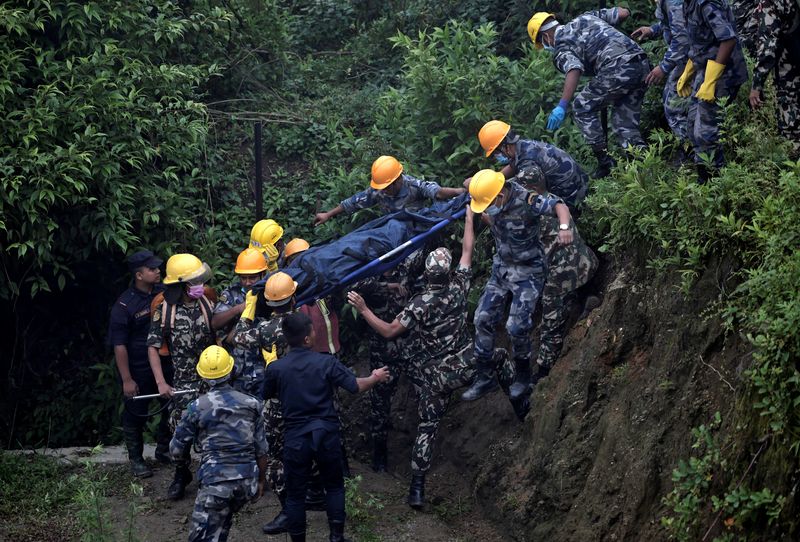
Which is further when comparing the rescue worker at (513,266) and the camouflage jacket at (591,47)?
the camouflage jacket at (591,47)

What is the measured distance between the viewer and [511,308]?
805 centimetres

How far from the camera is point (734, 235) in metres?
5.86

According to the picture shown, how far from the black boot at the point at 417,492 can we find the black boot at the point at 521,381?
1.05 metres

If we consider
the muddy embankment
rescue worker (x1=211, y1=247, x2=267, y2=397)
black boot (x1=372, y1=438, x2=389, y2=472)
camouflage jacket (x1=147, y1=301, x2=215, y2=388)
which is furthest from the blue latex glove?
camouflage jacket (x1=147, y1=301, x2=215, y2=388)

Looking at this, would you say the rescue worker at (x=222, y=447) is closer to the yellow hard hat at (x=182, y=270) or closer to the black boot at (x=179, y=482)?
the black boot at (x=179, y=482)

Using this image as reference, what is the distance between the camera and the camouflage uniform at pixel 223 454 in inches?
267

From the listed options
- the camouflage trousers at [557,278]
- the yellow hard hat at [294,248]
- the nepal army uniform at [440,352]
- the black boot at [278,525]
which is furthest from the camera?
the yellow hard hat at [294,248]

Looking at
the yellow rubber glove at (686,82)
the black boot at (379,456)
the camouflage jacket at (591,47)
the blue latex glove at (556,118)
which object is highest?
the yellow rubber glove at (686,82)

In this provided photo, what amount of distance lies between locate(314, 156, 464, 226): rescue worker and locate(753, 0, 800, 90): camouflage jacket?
3071 millimetres

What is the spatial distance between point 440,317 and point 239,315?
1851 millimetres

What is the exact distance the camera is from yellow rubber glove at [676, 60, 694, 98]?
303 inches

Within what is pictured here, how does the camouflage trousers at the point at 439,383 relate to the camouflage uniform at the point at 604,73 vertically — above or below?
below

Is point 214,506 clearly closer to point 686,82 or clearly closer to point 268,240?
point 268,240

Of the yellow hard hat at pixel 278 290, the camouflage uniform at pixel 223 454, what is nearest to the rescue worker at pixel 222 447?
the camouflage uniform at pixel 223 454
